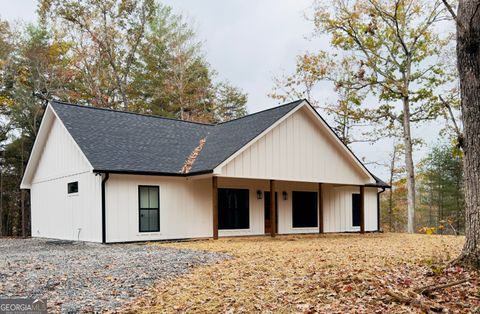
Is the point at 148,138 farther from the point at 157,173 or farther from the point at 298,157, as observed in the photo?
the point at 298,157

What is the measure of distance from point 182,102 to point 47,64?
8.90m

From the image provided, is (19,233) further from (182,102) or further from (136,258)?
(136,258)

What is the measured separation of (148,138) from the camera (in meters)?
16.6

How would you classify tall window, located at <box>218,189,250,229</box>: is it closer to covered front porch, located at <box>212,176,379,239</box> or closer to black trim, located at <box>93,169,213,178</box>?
covered front porch, located at <box>212,176,379,239</box>

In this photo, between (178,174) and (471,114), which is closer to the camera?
(471,114)

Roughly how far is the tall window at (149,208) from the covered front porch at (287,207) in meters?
1.99

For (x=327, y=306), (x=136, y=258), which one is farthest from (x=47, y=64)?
(x=327, y=306)

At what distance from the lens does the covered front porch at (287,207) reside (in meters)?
16.4

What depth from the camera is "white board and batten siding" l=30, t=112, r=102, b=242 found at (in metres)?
14.2

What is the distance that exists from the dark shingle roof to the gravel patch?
14.8 ft

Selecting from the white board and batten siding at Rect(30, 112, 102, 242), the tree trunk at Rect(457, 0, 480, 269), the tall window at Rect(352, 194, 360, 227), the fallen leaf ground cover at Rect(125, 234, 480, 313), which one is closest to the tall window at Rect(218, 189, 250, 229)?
the white board and batten siding at Rect(30, 112, 102, 242)

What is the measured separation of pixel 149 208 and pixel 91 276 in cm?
723

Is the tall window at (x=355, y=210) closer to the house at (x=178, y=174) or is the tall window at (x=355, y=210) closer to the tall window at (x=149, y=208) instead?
the house at (x=178, y=174)

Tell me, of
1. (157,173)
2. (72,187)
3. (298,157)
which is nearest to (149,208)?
(157,173)
